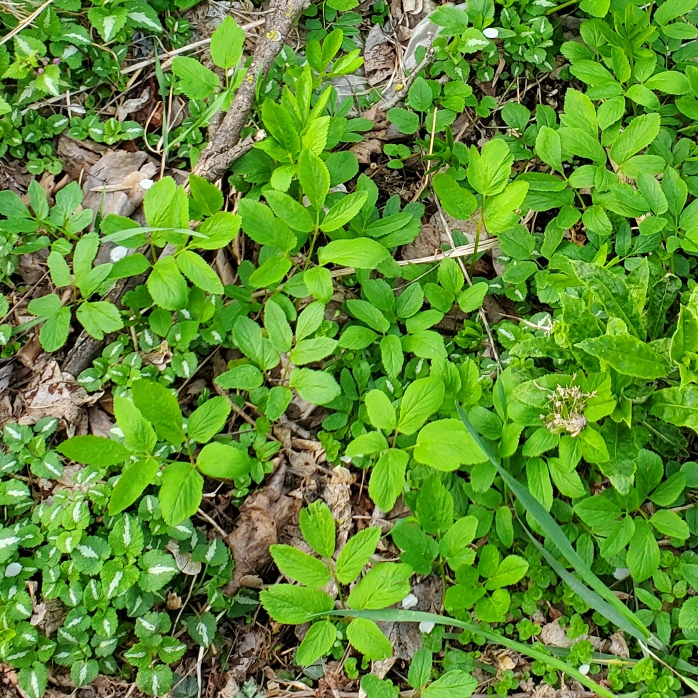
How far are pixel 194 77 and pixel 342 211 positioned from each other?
772 mm

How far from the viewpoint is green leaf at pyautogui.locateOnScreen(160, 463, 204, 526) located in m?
1.79

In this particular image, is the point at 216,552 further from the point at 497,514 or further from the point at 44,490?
the point at 497,514

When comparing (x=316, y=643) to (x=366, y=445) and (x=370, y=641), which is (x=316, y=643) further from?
(x=366, y=445)

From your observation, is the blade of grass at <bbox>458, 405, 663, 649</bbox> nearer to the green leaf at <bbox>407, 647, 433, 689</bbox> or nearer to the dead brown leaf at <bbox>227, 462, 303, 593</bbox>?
the green leaf at <bbox>407, 647, 433, 689</bbox>

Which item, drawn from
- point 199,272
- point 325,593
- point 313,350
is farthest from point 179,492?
point 199,272

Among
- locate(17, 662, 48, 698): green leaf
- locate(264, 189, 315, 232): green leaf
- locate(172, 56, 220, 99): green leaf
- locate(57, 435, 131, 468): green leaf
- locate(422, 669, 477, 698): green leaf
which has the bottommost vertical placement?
locate(422, 669, 477, 698): green leaf

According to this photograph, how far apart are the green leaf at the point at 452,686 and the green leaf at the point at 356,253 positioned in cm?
129

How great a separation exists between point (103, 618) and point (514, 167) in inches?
92.0

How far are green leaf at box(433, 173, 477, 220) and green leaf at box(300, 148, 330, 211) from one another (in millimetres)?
441

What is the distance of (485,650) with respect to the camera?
2098 millimetres

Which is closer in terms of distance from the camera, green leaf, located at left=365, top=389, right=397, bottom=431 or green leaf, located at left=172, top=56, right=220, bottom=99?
green leaf, located at left=365, top=389, right=397, bottom=431

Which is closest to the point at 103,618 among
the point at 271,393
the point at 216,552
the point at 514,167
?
the point at 216,552

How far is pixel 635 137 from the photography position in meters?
2.36

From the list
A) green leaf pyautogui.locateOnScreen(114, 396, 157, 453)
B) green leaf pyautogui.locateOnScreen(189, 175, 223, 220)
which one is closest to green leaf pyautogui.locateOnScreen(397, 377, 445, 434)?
green leaf pyautogui.locateOnScreen(114, 396, 157, 453)
